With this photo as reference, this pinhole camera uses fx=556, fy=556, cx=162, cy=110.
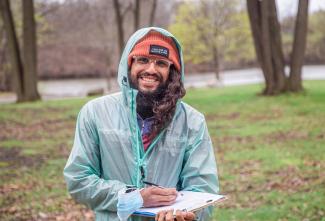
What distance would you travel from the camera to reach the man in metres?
Result: 3.11

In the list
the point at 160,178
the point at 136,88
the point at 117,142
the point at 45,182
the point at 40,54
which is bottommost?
the point at 40,54

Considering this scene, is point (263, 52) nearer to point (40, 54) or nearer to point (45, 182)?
point (45, 182)

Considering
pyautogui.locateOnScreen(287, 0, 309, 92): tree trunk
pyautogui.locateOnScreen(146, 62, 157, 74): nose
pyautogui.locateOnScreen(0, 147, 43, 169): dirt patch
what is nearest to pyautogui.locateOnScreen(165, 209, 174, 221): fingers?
pyautogui.locateOnScreen(146, 62, 157, 74): nose

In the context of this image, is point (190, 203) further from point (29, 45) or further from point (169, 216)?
point (29, 45)

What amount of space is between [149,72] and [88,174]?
69 cm

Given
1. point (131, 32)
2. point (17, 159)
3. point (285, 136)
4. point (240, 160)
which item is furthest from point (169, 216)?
point (131, 32)

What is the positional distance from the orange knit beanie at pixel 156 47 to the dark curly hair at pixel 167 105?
141 mm

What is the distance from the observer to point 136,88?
327cm

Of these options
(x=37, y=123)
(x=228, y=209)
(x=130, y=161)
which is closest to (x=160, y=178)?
(x=130, y=161)

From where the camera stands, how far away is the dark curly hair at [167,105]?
314 cm

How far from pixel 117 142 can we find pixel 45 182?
22.2ft

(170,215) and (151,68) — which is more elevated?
(151,68)

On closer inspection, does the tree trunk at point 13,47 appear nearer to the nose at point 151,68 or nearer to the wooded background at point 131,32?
the wooded background at point 131,32

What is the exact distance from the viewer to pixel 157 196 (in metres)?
2.97
